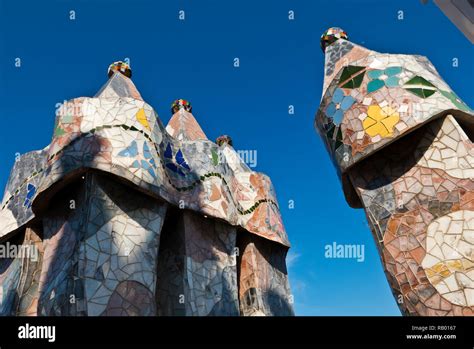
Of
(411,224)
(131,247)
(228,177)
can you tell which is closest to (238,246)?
(228,177)

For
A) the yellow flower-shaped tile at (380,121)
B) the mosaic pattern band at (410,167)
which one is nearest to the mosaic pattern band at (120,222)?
the mosaic pattern band at (410,167)

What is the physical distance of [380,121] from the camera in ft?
20.9

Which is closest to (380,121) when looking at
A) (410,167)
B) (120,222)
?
(410,167)

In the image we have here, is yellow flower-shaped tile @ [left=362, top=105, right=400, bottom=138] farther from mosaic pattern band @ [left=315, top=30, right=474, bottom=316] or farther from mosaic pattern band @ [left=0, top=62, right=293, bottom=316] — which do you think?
mosaic pattern band @ [left=0, top=62, right=293, bottom=316]

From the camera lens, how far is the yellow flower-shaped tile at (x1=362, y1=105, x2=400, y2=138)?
20.5 feet

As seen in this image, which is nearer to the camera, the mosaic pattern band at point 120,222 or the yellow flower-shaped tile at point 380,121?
the yellow flower-shaped tile at point 380,121

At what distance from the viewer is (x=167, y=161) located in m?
8.88

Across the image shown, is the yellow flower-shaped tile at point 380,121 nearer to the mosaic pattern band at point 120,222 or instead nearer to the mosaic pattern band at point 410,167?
the mosaic pattern band at point 410,167

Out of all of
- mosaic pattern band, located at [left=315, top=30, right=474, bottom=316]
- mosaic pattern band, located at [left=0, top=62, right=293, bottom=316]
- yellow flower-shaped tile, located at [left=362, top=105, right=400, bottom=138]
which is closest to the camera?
mosaic pattern band, located at [left=315, top=30, right=474, bottom=316]

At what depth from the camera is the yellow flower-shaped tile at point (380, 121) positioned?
6.25m

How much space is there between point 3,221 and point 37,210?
1.66 m

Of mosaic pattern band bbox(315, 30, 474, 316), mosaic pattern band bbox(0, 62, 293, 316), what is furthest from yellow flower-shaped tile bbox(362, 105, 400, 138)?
mosaic pattern band bbox(0, 62, 293, 316)

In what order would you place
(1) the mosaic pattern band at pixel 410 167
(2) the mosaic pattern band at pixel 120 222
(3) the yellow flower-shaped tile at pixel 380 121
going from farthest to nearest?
(2) the mosaic pattern band at pixel 120 222
(3) the yellow flower-shaped tile at pixel 380 121
(1) the mosaic pattern band at pixel 410 167
